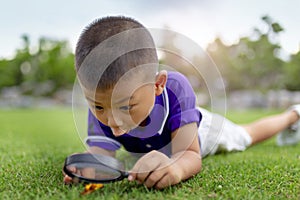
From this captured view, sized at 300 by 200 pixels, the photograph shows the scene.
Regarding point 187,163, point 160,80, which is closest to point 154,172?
point 187,163

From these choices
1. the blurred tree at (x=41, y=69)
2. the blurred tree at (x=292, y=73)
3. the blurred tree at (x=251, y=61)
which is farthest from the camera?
the blurred tree at (x=41, y=69)

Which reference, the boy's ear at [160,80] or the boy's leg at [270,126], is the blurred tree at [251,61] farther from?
the boy's ear at [160,80]

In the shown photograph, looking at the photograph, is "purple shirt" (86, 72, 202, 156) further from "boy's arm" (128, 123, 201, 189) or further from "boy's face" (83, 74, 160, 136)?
"boy's face" (83, 74, 160, 136)

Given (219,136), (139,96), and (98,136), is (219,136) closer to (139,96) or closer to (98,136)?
(98,136)

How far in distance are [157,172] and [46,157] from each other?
102 cm

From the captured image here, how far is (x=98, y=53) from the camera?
4.17 feet

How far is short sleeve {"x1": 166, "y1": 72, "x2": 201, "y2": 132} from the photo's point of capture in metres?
1.59

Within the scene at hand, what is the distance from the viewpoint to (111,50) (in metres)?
1.26

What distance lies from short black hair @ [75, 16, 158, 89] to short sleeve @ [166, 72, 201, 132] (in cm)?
29

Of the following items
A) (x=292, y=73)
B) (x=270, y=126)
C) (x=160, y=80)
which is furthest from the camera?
(x=292, y=73)

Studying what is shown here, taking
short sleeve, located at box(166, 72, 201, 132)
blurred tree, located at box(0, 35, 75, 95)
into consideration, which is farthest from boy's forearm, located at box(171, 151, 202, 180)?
blurred tree, located at box(0, 35, 75, 95)

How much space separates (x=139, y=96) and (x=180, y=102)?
36 cm

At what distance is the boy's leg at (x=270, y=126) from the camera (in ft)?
9.00

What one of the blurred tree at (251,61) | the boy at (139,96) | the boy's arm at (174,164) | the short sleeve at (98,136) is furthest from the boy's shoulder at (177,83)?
the blurred tree at (251,61)
